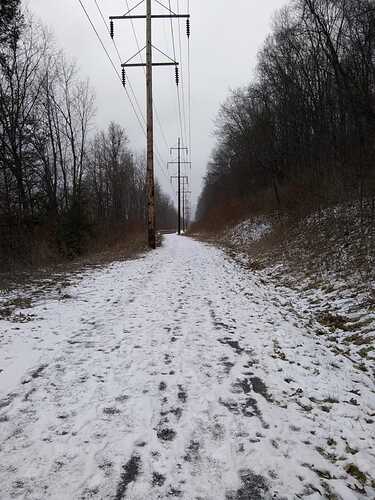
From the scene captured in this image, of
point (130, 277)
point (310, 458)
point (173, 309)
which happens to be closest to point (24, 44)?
point (130, 277)

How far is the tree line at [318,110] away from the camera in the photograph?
41.6 feet

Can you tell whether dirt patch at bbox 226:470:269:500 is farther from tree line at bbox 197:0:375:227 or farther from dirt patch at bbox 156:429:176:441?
tree line at bbox 197:0:375:227

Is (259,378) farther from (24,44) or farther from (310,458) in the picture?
(24,44)

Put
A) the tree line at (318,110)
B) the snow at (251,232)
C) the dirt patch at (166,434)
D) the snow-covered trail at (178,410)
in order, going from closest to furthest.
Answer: the snow-covered trail at (178,410)
the dirt patch at (166,434)
the tree line at (318,110)
the snow at (251,232)

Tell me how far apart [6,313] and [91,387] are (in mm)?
3329

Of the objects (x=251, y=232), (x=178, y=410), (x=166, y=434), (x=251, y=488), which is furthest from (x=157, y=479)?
(x=251, y=232)

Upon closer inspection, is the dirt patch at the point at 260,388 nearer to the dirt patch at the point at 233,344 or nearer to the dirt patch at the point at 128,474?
the dirt patch at the point at 233,344

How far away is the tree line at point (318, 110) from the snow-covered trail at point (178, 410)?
774cm

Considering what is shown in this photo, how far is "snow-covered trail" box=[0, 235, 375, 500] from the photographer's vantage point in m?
2.20

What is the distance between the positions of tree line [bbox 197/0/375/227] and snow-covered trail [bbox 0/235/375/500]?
7.74 meters

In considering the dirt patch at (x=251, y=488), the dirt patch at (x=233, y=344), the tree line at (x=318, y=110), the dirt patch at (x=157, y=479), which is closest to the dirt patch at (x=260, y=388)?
the dirt patch at (x=233, y=344)

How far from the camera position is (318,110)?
64.0ft

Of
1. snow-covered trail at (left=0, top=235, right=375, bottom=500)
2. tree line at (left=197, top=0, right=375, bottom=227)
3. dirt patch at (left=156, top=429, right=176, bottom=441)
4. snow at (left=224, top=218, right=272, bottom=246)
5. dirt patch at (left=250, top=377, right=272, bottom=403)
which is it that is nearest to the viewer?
snow-covered trail at (left=0, top=235, right=375, bottom=500)

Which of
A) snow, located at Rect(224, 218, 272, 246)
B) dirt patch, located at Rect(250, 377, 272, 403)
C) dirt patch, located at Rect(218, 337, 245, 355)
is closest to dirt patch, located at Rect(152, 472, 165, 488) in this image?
dirt patch, located at Rect(250, 377, 272, 403)
